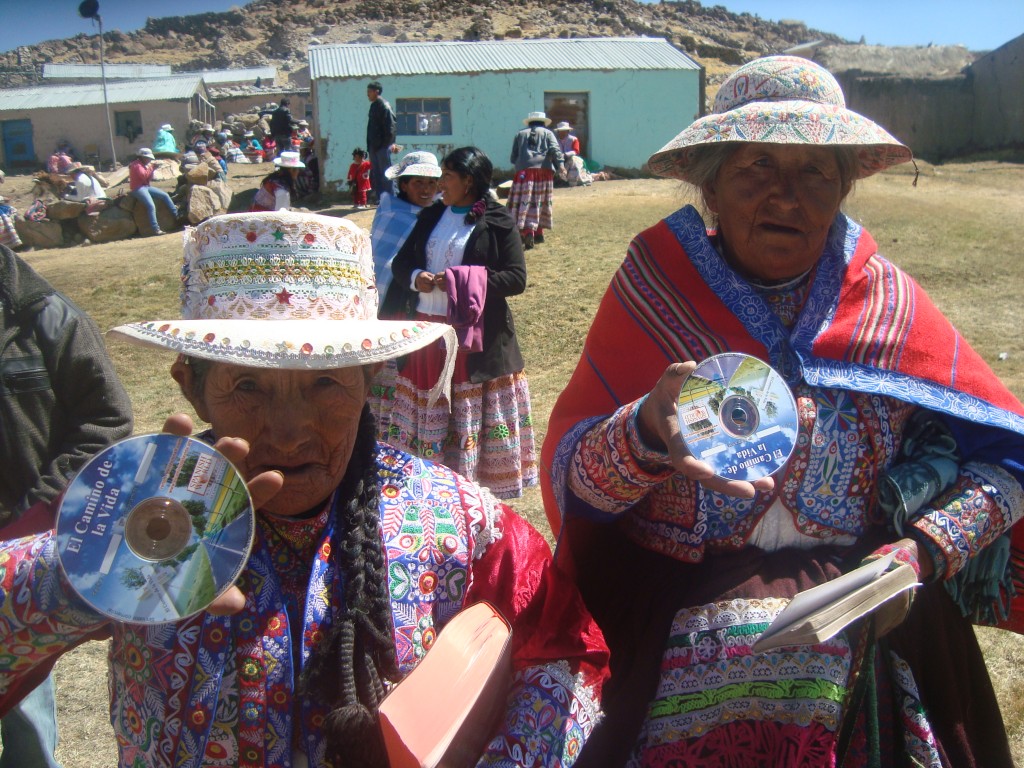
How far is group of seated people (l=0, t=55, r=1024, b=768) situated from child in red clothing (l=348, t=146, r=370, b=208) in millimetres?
16762

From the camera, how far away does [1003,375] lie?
701 centimetres

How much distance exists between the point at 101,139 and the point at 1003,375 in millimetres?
39066

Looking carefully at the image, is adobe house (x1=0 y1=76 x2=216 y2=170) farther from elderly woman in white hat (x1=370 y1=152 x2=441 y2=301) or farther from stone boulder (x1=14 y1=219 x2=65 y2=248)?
elderly woman in white hat (x1=370 y1=152 x2=441 y2=301)

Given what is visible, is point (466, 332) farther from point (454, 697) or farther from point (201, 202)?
point (201, 202)

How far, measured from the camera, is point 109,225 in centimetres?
1586

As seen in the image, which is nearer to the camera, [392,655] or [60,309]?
[392,655]

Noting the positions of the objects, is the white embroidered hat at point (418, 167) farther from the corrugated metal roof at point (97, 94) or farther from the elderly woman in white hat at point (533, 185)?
the corrugated metal roof at point (97, 94)

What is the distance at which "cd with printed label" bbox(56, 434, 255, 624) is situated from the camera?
1139mm

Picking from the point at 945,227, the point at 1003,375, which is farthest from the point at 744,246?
the point at 945,227

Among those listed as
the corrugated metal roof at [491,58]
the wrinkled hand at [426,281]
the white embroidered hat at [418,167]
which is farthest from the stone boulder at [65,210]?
the wrinkled hand at [426,281]

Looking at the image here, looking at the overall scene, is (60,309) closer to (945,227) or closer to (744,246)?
(744,246)

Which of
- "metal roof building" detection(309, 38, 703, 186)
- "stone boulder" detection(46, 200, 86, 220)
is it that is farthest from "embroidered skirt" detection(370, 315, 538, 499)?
"metal roof building" detection(309, 38, 703, 186)

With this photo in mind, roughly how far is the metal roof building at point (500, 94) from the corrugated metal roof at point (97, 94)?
1962 centimetres

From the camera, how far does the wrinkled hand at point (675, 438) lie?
1474mm
